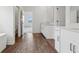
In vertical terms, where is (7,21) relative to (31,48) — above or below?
above

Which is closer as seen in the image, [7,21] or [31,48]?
[31,48]

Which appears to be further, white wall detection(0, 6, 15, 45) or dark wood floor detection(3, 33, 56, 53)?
white wall detection(0, 6, 15, 45)

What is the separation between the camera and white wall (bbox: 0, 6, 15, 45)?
5602 millimetres

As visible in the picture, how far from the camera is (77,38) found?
214 cm

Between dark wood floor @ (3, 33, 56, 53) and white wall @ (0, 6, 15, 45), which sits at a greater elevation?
white wall @ (0, 6, 15, 45)

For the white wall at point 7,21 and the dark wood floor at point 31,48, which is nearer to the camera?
the dark wood floor at point 31,48

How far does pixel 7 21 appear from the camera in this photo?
5672 millimetres

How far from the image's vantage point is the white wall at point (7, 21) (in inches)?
221

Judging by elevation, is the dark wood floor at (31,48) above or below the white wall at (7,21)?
below
